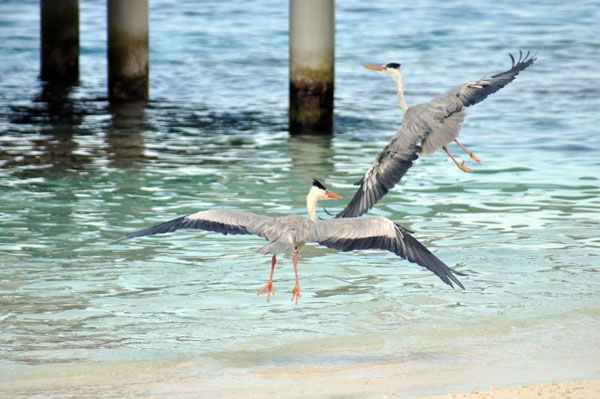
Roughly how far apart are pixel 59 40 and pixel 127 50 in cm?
527

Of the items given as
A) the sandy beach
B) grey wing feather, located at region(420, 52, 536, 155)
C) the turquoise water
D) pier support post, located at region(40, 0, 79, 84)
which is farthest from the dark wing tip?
pier support post, located at region(40, 0, 79, 84)

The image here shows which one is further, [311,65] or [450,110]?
[311,65]

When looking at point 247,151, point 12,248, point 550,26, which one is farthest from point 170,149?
point 550,26

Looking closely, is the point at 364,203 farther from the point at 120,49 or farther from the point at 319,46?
the point at 120,49

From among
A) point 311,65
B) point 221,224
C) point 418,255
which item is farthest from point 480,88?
point 311,65

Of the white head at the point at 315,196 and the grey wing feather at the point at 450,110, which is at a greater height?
the grey wing feather at the point at 450,110

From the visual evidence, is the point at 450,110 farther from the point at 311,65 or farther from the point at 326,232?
the point at 311,65

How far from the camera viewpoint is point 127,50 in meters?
24.2

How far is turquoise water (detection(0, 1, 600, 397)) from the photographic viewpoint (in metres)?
8.47

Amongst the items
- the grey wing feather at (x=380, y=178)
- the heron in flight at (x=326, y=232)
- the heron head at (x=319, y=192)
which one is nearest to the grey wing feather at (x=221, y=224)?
the heron in flight at (x=326, y=232)

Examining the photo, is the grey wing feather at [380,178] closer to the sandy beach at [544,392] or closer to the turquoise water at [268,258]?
the turquoise water at [268,258]

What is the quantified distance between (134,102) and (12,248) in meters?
12.9

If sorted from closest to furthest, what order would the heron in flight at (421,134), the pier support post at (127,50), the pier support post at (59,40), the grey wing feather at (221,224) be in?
the grey wing feather at (221,224)
the heron in flight at (421,134)
the pier support post at (127,50)
the pier support post at (59,40)

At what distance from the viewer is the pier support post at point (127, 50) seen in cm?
2392
